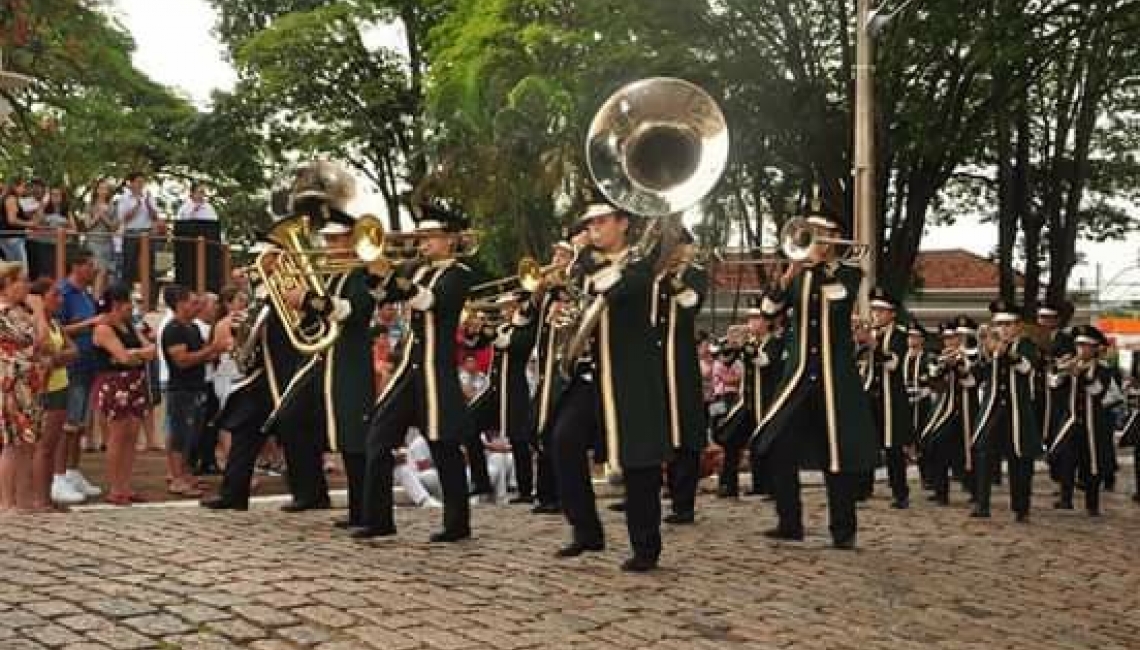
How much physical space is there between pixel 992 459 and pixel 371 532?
5.87 meters

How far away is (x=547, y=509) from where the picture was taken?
37.4ft

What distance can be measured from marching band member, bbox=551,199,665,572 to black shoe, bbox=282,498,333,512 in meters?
2.36

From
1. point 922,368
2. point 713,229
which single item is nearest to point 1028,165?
point 713,229

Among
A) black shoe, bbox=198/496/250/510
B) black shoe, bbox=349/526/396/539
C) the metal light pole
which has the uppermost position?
the metal light pole

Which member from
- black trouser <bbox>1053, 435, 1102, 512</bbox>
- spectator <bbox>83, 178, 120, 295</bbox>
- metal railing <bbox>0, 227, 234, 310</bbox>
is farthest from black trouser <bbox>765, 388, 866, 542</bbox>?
metal railing <bbox>0, 227, 234, 310</bbox>

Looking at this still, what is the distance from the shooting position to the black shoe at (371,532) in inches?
358

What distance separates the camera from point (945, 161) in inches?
928

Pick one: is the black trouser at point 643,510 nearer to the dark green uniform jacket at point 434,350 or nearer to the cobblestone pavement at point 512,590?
the cobblestone pavement at point 512,590

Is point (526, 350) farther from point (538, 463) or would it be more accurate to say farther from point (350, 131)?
point (350, 131)

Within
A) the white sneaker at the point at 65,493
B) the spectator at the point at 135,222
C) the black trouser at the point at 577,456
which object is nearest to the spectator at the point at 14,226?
the spectator at the point at 135,222

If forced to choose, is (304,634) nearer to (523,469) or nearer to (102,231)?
(523,469)

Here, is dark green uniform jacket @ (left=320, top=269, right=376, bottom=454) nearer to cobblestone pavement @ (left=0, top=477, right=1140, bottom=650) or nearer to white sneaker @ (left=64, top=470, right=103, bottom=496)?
cobblestone pavement @ (left=0, top=477, right=1140, bottom=650)

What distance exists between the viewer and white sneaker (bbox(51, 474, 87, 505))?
1095cm

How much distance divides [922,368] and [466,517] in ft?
22.4
